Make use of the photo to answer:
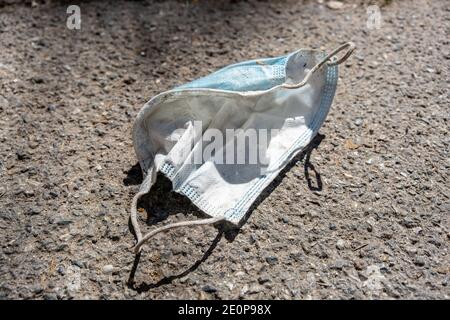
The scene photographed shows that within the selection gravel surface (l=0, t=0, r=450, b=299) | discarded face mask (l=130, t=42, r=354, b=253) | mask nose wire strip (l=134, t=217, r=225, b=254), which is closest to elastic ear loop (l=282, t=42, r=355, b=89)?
discarded face mask (l=130, t=42, r=354, b=253)

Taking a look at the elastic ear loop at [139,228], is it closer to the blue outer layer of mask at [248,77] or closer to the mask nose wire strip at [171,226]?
the mask nose wire strip at [171,226]

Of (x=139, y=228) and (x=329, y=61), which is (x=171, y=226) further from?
(x=329, y=61)

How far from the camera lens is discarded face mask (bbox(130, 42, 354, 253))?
1.42 m

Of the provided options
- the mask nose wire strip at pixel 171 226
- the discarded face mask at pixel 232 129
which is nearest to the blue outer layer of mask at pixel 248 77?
the discarded face mask at pixel 232 129

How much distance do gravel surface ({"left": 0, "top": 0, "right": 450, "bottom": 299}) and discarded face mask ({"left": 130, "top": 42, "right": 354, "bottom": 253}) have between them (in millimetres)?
51

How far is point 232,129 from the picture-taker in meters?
1.56

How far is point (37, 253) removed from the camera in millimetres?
1322

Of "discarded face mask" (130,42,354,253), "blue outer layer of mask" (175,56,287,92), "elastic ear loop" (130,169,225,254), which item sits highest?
"blue outer layer of mask" (175,56,287,92)

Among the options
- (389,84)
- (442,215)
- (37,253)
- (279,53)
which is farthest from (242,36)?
(37,253)

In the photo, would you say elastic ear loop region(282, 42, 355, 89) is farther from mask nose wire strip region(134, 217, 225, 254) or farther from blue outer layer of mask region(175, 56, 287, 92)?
mask nose wire strip region(134, 217, 225, 254)

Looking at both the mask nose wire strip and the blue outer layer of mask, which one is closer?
the mask nose wire strip

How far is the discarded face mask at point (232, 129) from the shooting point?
4.67ft
